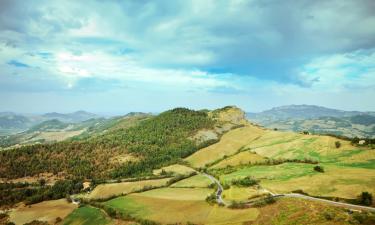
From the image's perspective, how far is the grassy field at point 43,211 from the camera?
142 meters

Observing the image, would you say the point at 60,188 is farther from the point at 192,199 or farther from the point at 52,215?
the point at 192,199

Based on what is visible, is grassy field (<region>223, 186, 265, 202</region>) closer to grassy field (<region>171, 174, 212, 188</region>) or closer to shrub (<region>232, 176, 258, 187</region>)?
shrub (<region>232, 176, 258, 187</region>)

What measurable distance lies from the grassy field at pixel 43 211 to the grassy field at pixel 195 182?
56.1 metres

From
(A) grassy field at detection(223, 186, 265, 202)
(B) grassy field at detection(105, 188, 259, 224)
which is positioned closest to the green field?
(B) grassy field at detection(105, 188, 259, 224)

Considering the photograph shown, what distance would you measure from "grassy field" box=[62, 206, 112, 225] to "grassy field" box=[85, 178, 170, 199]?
75.0 ft

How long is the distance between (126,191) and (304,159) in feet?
329

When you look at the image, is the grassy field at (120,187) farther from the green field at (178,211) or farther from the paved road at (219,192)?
the paved road at (219,192)

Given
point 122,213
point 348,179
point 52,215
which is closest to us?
→ point 348,179

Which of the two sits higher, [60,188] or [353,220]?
[353,220]

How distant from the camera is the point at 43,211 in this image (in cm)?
15262

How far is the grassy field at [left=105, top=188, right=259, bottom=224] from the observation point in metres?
98.0

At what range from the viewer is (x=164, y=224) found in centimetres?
10325

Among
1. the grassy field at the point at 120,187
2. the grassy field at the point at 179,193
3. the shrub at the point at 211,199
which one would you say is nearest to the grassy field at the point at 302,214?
the shrub at the point at 211,199

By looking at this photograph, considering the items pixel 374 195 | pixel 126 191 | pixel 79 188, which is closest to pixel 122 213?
pixel 126 191
